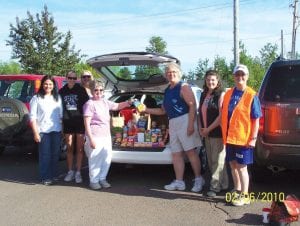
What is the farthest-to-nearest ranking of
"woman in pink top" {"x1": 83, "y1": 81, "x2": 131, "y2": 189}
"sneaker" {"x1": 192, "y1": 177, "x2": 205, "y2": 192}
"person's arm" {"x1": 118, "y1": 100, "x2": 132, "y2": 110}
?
1. "person's arm" {"x1": 118, "y1": 100, "x2": 132, "y2": 110}
2. "woman in pink top" {"x1": 83, "y1": 81, "x2": 131, "y2": 189}
3. "sneaker" {"x1": 192, "y1": 177, "x2": 205, "y2": 192}

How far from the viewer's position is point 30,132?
820 cm

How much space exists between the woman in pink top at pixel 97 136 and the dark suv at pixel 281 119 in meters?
2.19

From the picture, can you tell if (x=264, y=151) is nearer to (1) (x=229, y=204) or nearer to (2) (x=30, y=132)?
(1) (x=229, y=204)

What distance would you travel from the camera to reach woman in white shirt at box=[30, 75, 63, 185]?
22.9 ft

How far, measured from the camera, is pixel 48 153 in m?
7.06

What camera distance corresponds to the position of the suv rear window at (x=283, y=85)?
571 centimetres

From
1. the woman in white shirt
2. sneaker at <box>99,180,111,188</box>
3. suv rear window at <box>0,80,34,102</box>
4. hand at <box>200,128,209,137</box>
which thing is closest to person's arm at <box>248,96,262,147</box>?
hand at <box>200,128,209,137</box>

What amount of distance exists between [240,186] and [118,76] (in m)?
3.29

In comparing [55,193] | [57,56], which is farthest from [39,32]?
[55,193]

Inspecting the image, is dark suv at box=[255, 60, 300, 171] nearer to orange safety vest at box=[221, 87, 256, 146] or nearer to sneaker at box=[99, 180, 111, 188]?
orange safety vest at box=[221, 87, 256, 146]

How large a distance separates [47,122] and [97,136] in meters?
0.86

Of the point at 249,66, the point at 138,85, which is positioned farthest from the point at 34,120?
the point at 249,66

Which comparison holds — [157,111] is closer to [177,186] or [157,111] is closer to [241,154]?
[177,186]

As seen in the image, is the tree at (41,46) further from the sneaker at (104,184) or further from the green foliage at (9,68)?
the sneaker at (104,184)
